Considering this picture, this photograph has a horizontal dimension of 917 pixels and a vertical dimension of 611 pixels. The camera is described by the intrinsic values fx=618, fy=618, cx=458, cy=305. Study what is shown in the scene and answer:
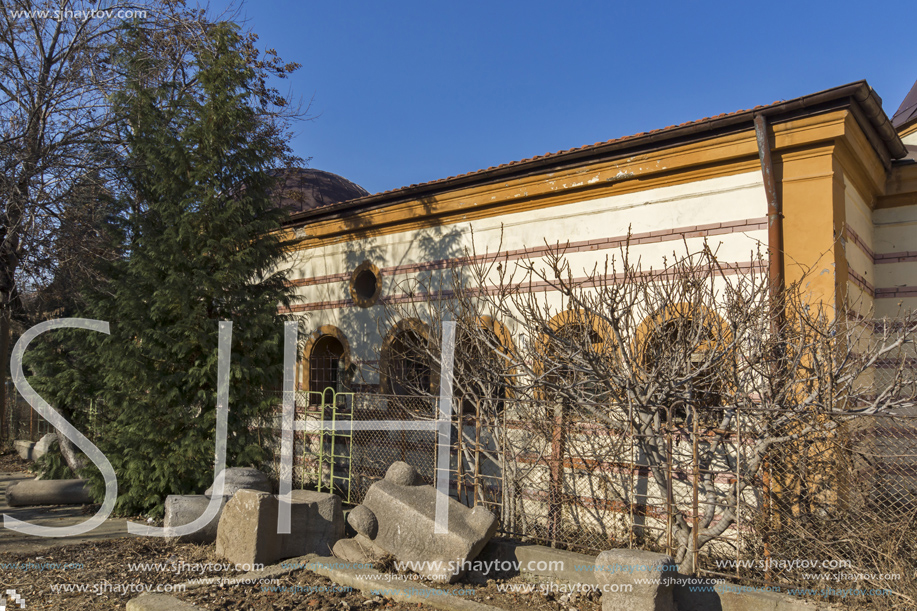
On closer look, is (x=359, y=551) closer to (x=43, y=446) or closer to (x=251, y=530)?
(x=251, y=530)

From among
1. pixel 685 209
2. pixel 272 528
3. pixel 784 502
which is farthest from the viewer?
pixel 685 209

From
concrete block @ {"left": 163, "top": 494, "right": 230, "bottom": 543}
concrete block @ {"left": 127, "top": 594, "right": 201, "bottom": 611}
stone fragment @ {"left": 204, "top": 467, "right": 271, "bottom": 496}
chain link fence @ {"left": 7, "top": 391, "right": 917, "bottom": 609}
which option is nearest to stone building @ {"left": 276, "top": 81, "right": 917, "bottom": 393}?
chain link fence @ {"left": 7, "top": 391, "right": 917, "bottom": 609}

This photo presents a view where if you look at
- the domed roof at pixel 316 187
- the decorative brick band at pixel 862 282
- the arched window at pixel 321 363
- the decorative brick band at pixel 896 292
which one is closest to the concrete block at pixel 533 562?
the decorative brick band at pixel 862 282

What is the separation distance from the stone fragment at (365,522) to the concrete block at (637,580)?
2252 mm

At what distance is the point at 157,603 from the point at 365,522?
182cm

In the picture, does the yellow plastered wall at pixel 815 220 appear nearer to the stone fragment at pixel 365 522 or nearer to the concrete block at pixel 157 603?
the stone fragment at pixel 365 522

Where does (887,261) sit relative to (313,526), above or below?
above

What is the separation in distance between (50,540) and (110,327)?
279 centimetres

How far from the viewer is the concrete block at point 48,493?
29.1 feet

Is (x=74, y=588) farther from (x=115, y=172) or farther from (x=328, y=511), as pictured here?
(x=115, y=172)

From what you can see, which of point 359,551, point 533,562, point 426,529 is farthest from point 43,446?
point 533,562

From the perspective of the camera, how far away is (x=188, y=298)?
327 inches

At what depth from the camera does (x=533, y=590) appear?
5320mm

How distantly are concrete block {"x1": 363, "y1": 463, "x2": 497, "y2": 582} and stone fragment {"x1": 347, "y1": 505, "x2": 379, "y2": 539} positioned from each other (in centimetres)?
5
